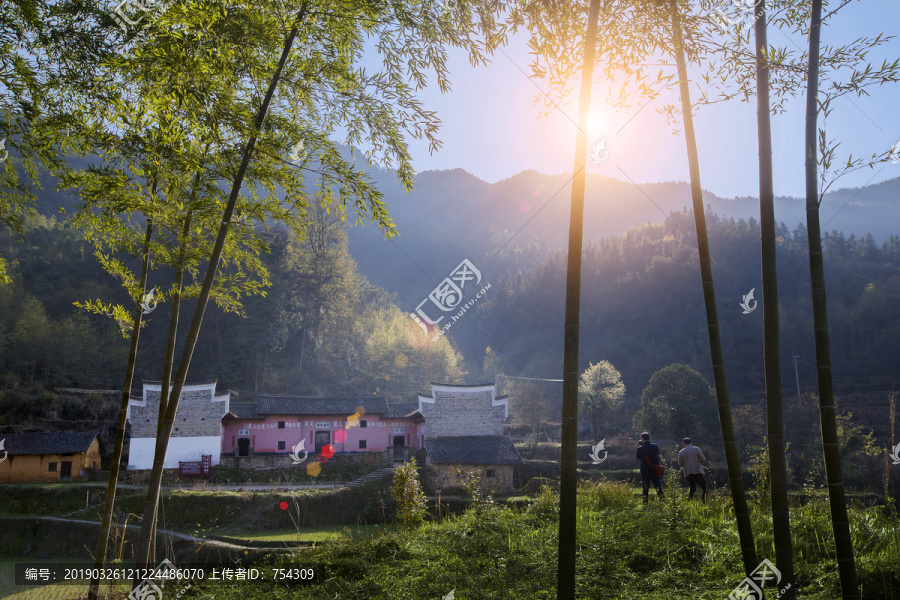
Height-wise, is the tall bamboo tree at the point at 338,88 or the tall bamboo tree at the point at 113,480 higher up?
the tall bamboo tree at the point at 338,88

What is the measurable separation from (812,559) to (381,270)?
264 ft

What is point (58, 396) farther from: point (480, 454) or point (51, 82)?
point (51, 82)

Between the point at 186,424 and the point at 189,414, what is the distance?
42 cm

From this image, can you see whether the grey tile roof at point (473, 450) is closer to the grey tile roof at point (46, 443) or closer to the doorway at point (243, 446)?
the doorway at point (243, 446)

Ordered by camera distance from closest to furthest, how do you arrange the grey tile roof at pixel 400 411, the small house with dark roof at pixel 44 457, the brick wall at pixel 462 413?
the small house with dark roof at pixel 44 457, the brick wall at pixel 462 413, the grey tile roof at pixel 400 411

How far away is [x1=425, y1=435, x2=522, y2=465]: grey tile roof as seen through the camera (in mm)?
21781

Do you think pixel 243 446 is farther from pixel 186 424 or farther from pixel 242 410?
pixel 186 424

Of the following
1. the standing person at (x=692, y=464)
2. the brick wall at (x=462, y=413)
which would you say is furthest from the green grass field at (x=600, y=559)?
the brick wall at (x=462, y=413)

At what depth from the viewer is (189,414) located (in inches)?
928

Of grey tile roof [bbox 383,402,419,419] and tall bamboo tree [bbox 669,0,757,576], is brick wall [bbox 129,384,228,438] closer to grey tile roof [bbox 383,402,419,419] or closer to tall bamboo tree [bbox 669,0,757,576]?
grey tile roof [bbox 383,402,419,419]

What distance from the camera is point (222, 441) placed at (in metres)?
24.7

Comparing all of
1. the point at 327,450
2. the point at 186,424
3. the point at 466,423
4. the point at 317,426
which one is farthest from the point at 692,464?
the point at 186,424

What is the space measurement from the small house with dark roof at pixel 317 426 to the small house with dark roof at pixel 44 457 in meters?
5.63

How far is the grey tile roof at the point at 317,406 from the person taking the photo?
25562 mm
